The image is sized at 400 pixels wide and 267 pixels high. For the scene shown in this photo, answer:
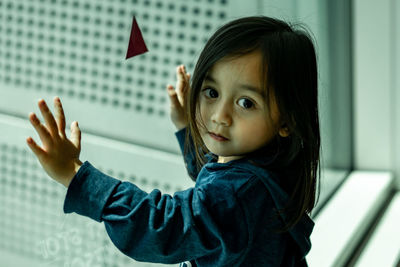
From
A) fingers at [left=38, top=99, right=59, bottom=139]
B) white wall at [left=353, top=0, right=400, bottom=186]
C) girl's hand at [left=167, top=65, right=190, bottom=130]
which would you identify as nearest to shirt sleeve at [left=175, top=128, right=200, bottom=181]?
girl's hand at [left=167, top=65, right=190, bottom=130]

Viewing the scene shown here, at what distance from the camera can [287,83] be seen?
88 centimetres

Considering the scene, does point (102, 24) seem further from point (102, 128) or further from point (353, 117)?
point (353, 117)

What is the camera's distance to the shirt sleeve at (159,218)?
797 mm

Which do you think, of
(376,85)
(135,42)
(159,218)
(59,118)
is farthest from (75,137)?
(376,85)

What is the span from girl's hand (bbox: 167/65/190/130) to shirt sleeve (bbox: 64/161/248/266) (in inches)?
10.6

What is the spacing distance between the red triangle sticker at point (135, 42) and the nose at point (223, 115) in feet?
0.68

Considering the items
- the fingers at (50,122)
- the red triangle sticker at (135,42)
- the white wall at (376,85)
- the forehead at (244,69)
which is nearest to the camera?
the fingers at (50,122)

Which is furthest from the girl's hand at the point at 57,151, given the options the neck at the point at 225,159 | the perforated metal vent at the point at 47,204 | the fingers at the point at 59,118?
the neck at the point at 225,159

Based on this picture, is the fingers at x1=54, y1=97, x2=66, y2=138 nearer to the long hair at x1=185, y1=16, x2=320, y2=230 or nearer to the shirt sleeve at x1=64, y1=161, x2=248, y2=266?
the shirt sleeve at x1=64, y1=161, x2=248, y2=266

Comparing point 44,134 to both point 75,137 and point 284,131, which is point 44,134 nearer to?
point 75,137

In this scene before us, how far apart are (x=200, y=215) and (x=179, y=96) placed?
0.32m

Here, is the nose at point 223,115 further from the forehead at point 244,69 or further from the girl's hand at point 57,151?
the girl's hand at point 57,151

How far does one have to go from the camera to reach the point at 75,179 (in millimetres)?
790

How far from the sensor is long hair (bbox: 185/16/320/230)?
2.85 ft
